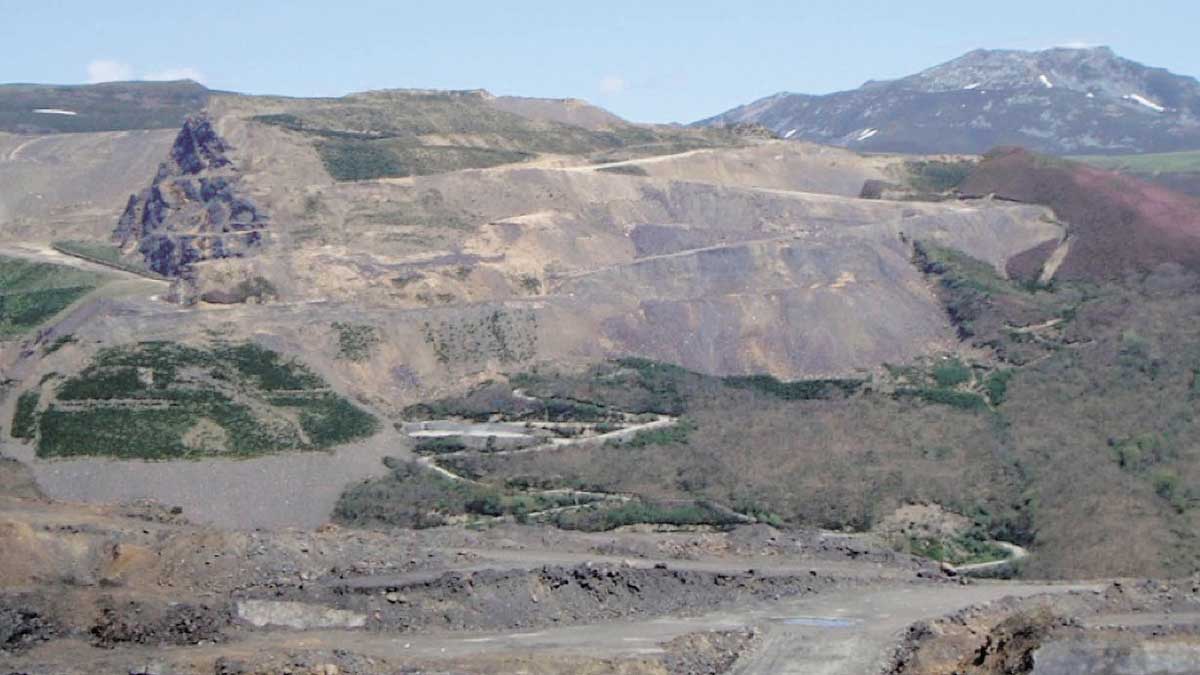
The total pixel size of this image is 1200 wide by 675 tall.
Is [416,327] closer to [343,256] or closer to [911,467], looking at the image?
[343,256]

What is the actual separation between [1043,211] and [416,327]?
91.2ft

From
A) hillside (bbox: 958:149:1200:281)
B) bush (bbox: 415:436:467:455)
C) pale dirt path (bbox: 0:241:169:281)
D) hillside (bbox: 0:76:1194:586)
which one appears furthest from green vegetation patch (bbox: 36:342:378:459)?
hillside (bbox: 958:149:1200:281)

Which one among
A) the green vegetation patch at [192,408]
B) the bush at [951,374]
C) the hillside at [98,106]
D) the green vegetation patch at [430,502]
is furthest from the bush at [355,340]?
the hillside at [98,106]

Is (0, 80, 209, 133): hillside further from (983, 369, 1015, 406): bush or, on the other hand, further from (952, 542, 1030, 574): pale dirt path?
(952, 542, 1030, 574): pale dirt path

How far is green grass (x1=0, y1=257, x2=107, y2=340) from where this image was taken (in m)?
58.8

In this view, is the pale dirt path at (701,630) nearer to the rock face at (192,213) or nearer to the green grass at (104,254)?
the rock face at (192,213)

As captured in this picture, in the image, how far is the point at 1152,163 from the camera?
112750mm

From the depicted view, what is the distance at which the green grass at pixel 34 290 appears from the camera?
58750 millimetres

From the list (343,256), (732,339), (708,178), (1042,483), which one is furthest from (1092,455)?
(708,178)

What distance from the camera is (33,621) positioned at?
25.4 metres

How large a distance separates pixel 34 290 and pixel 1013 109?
103 m

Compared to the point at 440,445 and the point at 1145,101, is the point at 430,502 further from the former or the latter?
the point at 1145,101

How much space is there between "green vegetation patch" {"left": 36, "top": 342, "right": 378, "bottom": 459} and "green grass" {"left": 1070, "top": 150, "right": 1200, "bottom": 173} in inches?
2681

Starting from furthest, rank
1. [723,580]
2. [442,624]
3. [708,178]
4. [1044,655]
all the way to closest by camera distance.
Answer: [708,178] < [723,580] < [442,624] < [1044,655]
